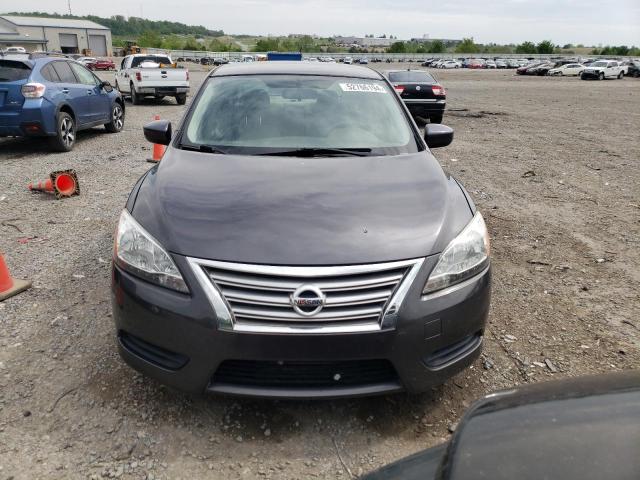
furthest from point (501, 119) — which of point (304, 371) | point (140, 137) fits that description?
point (304, 371)

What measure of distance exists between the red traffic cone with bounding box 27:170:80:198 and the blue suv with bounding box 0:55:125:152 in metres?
2.41

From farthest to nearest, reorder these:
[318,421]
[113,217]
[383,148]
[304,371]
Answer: [113,217] < [383,148] < [318,421] < [304,371]

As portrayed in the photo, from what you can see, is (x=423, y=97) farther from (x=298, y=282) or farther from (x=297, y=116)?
(x=298, y=282)

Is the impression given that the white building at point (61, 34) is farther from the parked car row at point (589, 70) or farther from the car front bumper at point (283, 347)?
the car front bumper at point (283, 347)

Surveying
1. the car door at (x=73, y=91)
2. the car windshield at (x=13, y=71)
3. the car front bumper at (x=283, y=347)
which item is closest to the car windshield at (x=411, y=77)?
the car door at (x=73, y=91)

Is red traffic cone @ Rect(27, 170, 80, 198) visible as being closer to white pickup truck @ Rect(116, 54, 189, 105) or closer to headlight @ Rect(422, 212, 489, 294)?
headlight @ Rect(422, 212, 489, 294)

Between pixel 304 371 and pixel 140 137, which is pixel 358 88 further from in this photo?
pixel 140 137

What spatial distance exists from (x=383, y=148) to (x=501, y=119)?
517 inches

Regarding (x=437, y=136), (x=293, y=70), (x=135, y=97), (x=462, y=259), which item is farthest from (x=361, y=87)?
(x=135, y=97)

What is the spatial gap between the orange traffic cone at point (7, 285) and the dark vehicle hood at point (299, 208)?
5.06 feet

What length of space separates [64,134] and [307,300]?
335 inches

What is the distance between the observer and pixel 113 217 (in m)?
5.67

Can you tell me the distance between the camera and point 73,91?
941 cm

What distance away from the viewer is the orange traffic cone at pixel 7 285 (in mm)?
3801
